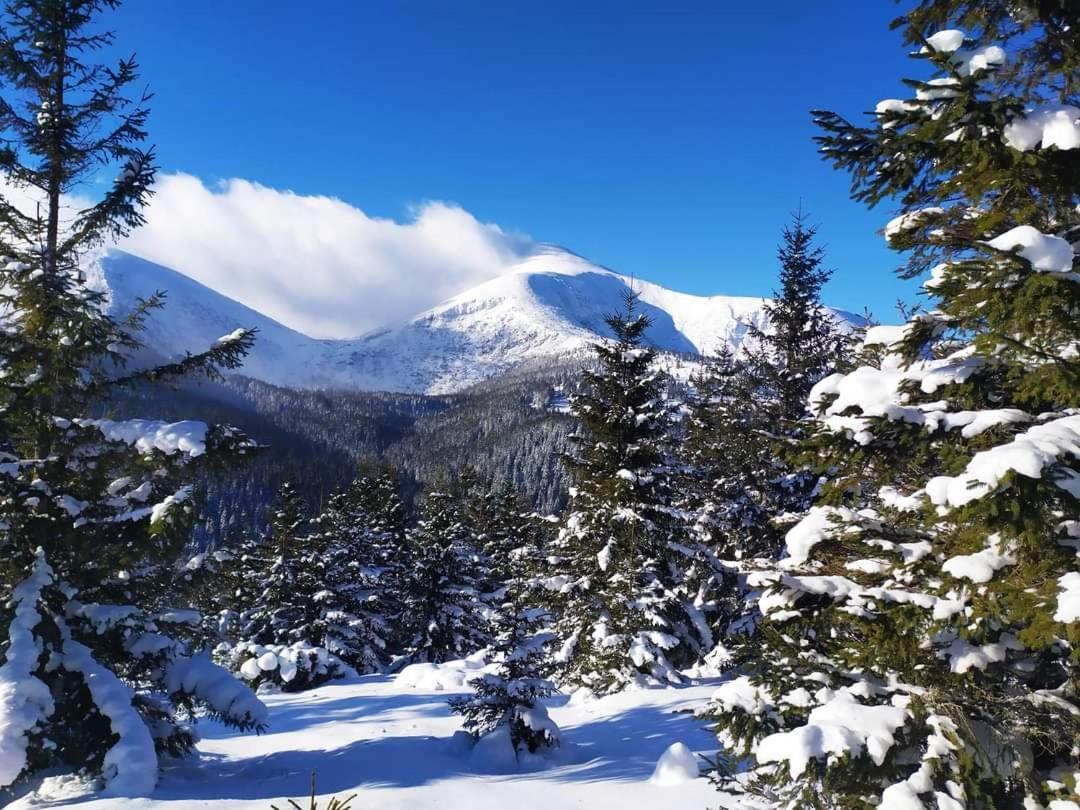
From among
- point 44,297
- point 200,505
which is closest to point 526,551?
point 200,505

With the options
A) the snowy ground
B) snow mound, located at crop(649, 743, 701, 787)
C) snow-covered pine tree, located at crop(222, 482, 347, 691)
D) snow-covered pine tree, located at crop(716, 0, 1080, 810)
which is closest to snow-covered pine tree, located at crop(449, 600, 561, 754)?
the snowy ground

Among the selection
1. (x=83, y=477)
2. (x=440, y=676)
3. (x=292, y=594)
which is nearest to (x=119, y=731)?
(x=83, y=477)

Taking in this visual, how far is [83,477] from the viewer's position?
8.31 meters

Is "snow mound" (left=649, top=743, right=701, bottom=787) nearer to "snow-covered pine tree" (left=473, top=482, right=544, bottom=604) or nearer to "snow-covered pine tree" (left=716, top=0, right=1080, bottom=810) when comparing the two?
"snow-covered pine tree" (left=716, top=0, right=1080, bottom=810)

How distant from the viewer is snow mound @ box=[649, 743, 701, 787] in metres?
7.45

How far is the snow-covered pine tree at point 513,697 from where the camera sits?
9164mm

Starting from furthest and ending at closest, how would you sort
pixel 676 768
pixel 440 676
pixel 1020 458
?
pixel 440 676, pixel 676 768, pixel 1020 458

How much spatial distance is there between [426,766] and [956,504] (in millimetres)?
7887

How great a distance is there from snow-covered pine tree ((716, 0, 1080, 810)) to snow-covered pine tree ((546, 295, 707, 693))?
9.21 metres

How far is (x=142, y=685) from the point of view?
948cm

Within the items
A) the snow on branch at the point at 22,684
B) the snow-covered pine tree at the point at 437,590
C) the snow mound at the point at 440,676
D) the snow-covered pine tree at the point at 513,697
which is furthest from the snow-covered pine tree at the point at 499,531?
the snow on branch at the point at 22,684

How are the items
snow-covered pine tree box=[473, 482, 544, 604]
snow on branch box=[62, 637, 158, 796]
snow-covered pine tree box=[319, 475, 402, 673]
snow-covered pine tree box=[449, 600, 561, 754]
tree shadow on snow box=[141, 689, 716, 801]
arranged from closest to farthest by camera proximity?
1. snow on branch box=[62, 637, 158, 796]
2. tree shadow on snow box=[141, 689, 716, 801]
3. snow-covered pine tree box=[449, 600, 561, 754]
4. snow-covered pine tree box=[319, 475, 402, 673]
5. snow-covered pine tree box=[473, 482, 544, 604]

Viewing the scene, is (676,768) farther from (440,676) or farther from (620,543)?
→ (440,676)

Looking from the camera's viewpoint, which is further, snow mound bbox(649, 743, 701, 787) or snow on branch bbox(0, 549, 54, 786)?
snow mound bbox(649, 743, 701, 787)
